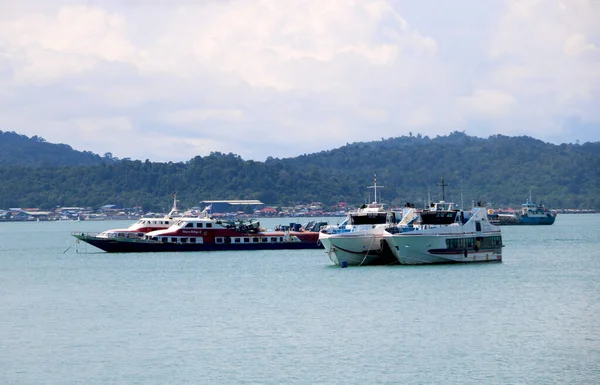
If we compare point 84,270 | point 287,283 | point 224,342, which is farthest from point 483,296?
point 84,270

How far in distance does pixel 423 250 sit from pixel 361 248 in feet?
16.9

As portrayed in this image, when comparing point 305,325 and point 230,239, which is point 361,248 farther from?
point 305,325

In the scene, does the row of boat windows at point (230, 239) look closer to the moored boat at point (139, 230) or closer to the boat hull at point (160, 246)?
the boat hull at point (160, 246)

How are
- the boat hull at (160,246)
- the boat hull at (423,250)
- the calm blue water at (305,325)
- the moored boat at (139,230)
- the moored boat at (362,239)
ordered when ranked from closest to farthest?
the calm blue water at (305,325) → the boat hull at (423,250) → the moored boat at (362,239) → the boat hull at (160,246) → the moored boat at (139,230)

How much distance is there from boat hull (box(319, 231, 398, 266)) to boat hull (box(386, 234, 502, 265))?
1.30 meters

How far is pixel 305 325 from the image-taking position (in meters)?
55.0

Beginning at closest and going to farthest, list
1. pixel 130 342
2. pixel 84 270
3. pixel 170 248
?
pixel 130 342
pixel 84 270
pixel 170 248

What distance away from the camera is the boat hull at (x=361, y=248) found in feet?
282

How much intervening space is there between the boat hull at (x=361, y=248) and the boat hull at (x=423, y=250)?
130 cm

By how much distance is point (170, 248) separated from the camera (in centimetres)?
11125

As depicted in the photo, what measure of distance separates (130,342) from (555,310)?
76.4 ft

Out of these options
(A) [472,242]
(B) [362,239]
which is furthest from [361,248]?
(A) [472,242]

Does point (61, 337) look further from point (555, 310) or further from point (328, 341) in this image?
point (555, 310)

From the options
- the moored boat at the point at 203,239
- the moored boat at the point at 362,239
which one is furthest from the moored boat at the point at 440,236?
the moored boat at the point at 203,239
